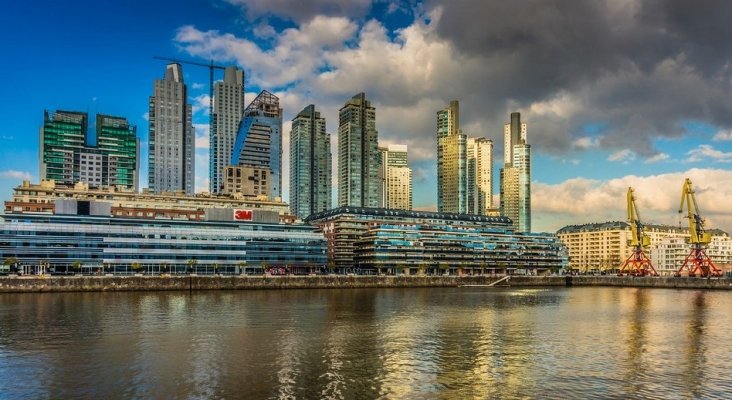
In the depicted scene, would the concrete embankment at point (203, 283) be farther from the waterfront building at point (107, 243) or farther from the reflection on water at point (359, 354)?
the reflection on water at point (359, 354)

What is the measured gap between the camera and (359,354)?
58000 mm

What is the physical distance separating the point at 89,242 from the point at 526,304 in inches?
5020

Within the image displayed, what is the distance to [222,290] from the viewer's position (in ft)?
541

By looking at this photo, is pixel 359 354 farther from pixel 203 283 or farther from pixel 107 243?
pixel 107 243

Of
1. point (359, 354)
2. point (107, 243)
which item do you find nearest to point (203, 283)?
point (107, 243)

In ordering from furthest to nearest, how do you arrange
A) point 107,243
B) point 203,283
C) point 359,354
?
Result: point 107,243, point 203,283, point 359,354

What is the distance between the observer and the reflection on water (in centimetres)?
4450

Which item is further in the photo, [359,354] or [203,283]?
[203,283]

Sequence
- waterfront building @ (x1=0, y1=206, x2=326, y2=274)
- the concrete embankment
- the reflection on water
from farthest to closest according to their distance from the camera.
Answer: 1. waterfront building @ (x1=0, y1=206, x2=326, y2=274)
2. the concrete embankment
3. the reflection on water

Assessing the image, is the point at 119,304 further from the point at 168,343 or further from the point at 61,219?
the point at 61,219

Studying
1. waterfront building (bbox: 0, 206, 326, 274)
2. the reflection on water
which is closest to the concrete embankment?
waterfront building (bbox: 0, 206, 326, 274)

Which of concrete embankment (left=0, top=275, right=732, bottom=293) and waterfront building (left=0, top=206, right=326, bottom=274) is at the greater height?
waterfront building (left=0, top=206, right=326, bottom=274)

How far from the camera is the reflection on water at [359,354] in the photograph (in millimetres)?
44500

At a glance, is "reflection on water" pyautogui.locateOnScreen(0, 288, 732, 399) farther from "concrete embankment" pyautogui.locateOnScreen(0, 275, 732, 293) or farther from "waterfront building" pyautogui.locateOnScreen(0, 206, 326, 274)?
"waterfront building" pyautogui.locateOnScreen(0, 206, 326, 274)
